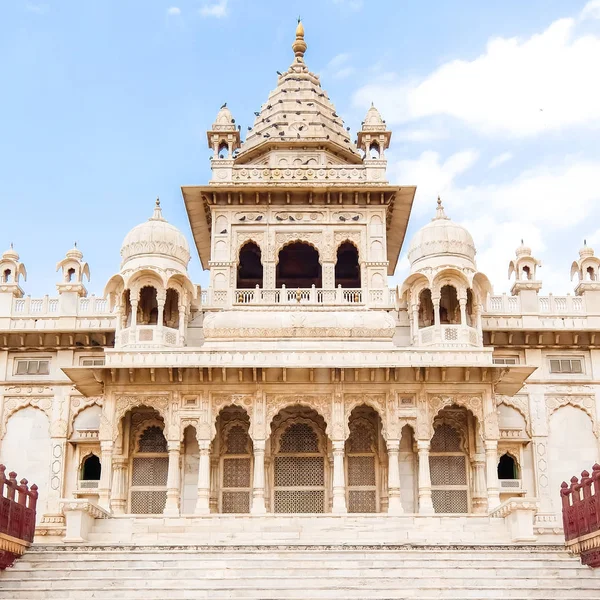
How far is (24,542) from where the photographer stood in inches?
727

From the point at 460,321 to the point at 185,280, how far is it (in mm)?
7737

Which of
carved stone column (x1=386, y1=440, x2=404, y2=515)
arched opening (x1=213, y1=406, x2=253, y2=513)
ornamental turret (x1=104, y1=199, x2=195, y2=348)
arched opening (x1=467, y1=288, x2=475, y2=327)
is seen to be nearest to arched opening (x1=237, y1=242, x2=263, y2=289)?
ornamental turret (x1=104, y1=199, x2=195, y2=348)

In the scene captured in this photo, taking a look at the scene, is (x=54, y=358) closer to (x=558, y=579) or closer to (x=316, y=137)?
(x=316, y=137)

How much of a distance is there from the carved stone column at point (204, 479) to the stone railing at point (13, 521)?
16.9 feet

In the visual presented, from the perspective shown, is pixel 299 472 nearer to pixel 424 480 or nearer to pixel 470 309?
pixel 424 480

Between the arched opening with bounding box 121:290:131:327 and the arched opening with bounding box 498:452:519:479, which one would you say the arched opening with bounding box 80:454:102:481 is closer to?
the arched opening with bounding box 121:290:131:327

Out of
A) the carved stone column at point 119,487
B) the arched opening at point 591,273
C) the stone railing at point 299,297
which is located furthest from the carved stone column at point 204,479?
the arched opening at point 591,273

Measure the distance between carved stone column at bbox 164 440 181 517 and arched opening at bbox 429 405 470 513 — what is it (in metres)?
6.70

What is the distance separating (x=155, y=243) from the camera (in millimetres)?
27500

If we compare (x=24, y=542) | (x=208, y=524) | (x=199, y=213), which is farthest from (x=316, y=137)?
(x=24, y=542)

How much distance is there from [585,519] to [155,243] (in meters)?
14.5

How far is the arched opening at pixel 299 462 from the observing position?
25.6 m

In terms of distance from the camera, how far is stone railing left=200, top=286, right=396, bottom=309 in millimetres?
28203

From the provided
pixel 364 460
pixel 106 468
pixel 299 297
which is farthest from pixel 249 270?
pixel 106 468
